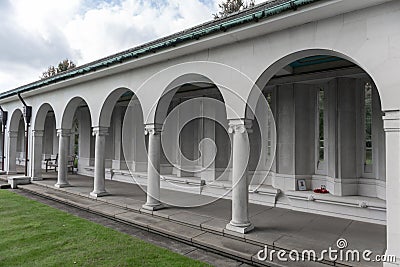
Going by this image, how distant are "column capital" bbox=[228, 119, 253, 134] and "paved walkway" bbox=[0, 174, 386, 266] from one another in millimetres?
1883

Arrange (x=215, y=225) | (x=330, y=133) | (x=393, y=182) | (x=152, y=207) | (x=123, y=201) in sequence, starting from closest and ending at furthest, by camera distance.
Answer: (x=393, y=182) → (x=215, y=225) → (x=152, y=207) → (x=330, y=133) → (x=123, y=201)

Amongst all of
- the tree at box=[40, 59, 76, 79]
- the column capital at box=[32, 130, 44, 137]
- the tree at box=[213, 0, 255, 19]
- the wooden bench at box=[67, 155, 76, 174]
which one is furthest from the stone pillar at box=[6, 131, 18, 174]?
the tree at box=[40, 59, 76, 79]

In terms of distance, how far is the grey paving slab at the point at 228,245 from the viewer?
439cm

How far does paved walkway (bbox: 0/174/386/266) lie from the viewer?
4500 mm

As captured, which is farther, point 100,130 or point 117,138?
point 117,138

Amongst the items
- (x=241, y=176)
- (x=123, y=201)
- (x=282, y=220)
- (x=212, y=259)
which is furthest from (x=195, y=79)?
(x=212, y=259)

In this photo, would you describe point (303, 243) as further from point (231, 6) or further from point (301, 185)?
point (231, 6)

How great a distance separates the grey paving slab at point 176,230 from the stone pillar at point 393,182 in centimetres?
306

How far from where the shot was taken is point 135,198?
8.05 m

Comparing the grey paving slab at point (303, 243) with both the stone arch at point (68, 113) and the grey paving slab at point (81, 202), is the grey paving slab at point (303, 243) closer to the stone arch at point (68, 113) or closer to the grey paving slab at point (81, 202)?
the grey paving slab at point (81, 202)

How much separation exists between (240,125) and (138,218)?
3.19 meters

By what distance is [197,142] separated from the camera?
9945 millimetres

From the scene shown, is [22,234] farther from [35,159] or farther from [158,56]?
[35,159]

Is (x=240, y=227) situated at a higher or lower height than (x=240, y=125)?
lower
